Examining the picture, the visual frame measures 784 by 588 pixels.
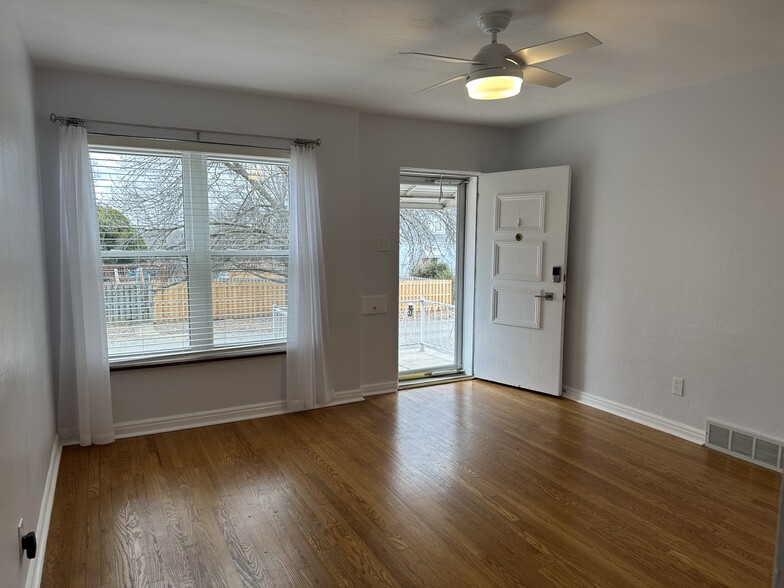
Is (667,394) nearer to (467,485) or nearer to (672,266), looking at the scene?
(672,266)

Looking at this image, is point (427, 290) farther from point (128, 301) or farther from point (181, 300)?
point (128, 301)


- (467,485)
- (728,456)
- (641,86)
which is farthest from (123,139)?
(728,456)

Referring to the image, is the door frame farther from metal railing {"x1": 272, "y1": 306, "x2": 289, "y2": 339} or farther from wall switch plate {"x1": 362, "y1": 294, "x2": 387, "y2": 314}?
metal railing {"x1": 272, "y1": 306, "x2": 289, "y2": 339}

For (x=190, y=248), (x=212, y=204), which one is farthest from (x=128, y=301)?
(x=212, y=204)

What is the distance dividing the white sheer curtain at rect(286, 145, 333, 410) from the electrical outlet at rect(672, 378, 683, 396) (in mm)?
2567

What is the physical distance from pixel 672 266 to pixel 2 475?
3.86m

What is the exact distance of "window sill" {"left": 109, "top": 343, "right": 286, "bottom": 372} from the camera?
3.47 m

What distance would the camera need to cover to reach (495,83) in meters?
2.40

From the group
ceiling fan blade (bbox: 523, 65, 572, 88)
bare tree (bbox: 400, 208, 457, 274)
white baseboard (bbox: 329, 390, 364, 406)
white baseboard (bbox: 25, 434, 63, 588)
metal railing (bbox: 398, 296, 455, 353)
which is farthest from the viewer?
metal railing (bbox: 398, 296, 455, 353)

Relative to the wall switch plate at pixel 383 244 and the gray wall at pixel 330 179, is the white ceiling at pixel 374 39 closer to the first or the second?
the gray wall at pixel 330 179

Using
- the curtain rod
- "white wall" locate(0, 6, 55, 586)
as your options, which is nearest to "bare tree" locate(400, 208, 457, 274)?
the curtain rod

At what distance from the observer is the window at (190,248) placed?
134 inches

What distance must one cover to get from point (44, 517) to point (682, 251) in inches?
159

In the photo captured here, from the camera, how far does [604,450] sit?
11.0 ft
